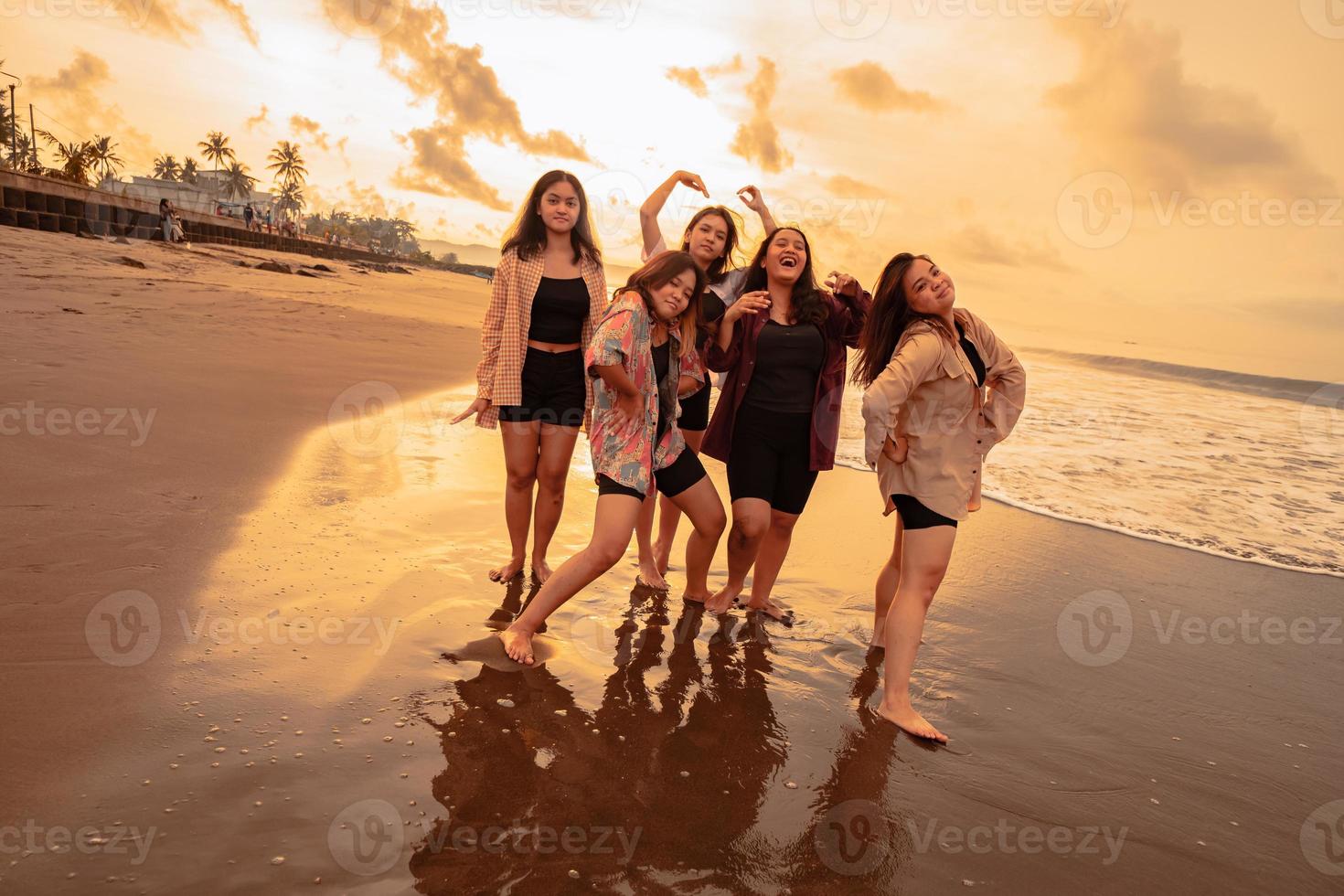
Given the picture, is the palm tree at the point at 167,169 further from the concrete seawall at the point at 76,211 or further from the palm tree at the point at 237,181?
the concrete seawall at the point at 76,211

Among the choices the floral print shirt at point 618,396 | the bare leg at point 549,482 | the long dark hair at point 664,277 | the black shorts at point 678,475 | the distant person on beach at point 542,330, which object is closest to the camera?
the floral print shirt at point 618,396

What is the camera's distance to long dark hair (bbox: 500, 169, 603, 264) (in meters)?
4.58

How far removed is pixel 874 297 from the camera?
12.9ft

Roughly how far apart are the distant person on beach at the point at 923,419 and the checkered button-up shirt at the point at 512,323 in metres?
1.69

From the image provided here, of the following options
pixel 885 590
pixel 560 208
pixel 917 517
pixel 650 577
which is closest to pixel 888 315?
pixel 917 517

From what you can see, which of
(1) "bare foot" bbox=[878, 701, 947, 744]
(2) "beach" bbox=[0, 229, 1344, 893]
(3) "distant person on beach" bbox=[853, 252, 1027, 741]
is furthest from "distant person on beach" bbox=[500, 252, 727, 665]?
(1) "bare foot" bbox=[878, 701, 947, 744]

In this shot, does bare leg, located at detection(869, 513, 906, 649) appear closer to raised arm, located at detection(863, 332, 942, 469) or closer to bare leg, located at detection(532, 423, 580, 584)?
raised arm, located at detection(863, 332, 942, 469)

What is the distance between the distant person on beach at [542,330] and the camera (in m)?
4.54

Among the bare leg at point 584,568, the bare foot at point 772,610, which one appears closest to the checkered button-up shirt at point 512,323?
the bare leg at point 584,568

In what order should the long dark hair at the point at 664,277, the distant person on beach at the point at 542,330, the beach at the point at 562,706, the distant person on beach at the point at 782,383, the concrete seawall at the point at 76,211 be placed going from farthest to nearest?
the concrete seawall at the point at 76,211 < the distant person on beach at the point at 542,330 < the distant person on beach at the point at 782,383 < the long dark hair at the point at 664,277 < the beach at the point at 562,706

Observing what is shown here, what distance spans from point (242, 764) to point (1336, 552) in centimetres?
888

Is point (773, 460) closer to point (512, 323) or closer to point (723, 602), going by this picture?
point (723, 602)

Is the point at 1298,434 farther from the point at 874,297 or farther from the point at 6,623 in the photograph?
the point at 6,623

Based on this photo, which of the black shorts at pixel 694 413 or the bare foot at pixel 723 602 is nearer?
the bare foot at pixel 723 602
